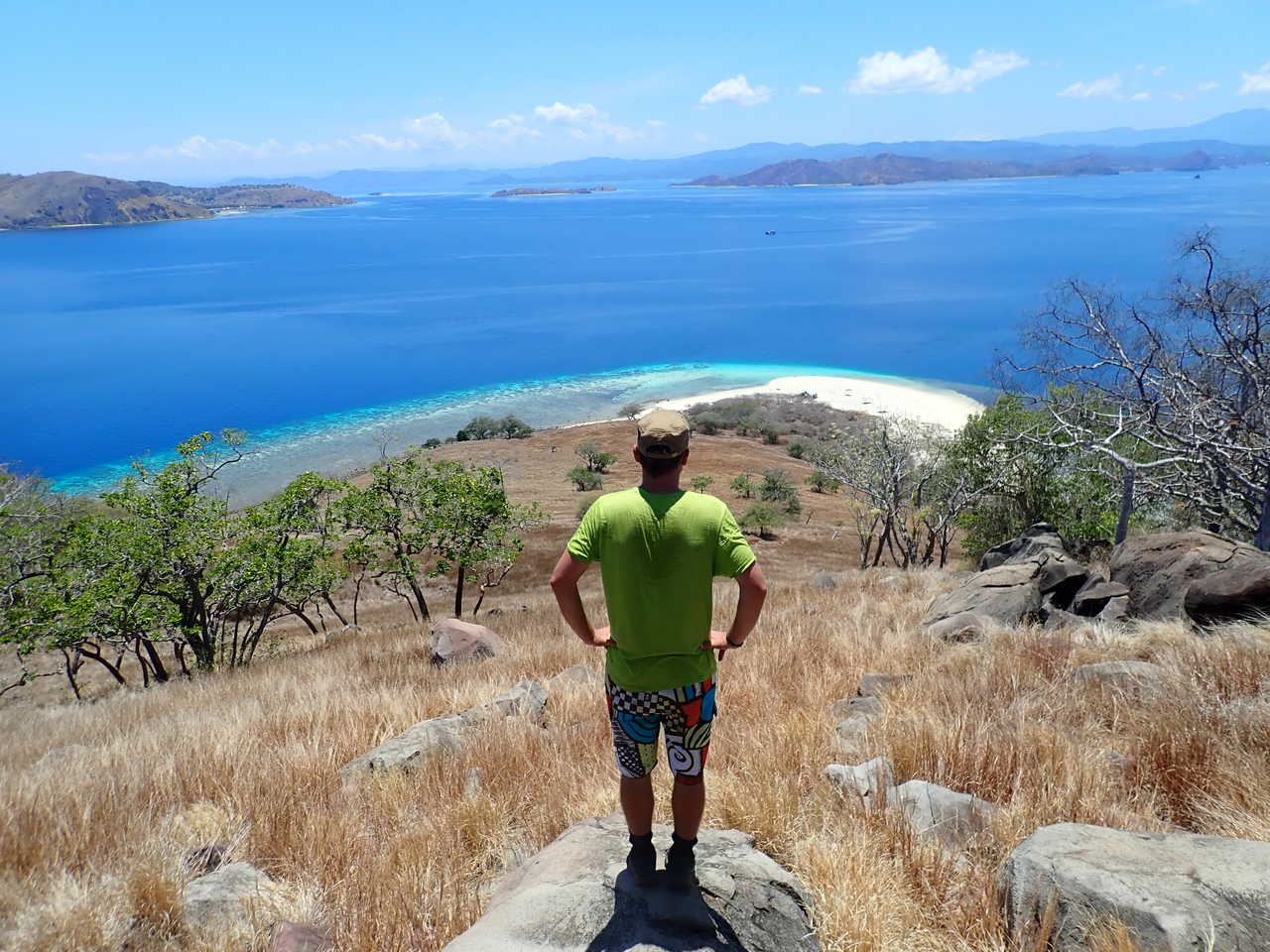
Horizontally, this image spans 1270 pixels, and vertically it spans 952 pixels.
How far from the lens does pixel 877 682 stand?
620cm

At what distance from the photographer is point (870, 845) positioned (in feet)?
11.4

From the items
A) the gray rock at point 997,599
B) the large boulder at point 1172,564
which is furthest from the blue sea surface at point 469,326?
the gray rock at point 997,599

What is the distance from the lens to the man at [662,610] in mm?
2951

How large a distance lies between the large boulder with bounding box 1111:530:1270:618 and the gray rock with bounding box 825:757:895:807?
5.94 m

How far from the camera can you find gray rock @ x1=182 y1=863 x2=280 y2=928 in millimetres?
3360

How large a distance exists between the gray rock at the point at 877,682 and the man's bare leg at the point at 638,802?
3193 millimetres

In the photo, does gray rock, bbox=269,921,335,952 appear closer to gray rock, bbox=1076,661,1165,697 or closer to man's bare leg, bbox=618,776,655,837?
man's bare leg, bbox=618,776,655,837

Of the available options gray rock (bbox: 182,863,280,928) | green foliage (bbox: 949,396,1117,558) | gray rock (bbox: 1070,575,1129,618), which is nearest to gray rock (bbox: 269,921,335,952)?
gray rock (bbox: 182,863,280,928)

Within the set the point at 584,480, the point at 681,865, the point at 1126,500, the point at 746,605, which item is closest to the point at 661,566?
the point at 746,605

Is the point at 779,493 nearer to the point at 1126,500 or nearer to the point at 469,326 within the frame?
the point at 1126,500

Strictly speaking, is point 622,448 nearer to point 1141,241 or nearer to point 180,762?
point 180,762

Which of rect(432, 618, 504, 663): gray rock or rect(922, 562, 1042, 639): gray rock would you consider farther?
rect(432, 618, 504, 663): gray rock

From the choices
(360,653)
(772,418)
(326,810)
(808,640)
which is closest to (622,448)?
(772,418)

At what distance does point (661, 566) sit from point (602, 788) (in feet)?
6.83
